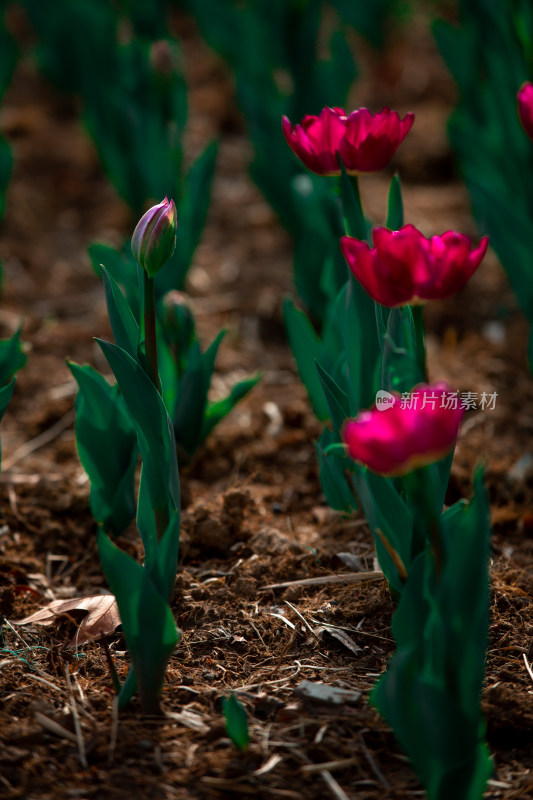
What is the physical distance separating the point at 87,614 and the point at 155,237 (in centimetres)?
70

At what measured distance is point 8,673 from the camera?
141cm

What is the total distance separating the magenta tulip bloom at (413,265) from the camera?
1094 mm

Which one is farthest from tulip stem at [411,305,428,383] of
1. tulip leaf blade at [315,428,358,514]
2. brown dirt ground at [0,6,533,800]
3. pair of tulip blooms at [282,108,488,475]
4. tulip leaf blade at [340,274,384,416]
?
brown dirt ground at [0,6,533,800]

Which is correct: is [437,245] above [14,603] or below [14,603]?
above

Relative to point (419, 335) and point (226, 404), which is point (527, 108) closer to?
point (419, 335)

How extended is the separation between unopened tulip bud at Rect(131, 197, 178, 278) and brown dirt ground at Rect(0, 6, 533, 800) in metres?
0.65

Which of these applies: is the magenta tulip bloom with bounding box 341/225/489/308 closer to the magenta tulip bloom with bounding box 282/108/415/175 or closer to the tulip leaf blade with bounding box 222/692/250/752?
the magenta tulip bloom with bounding box 282/108/415/175

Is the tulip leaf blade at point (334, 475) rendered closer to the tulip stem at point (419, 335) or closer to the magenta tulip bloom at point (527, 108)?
the tulip stem at point (419, 335)

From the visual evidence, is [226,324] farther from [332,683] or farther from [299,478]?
[332,683]

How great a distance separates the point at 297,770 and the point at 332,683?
0.58 feet

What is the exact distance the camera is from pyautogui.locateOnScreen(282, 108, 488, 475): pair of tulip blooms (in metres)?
0.92

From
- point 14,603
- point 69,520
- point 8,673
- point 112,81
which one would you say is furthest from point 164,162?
point 8,673

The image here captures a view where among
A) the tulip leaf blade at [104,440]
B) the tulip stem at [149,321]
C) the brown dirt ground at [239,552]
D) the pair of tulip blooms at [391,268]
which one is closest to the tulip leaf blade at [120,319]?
the tulip stem at [149,321]

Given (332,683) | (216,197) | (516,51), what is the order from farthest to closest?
(216,197)
(516,51)
(332,683)
